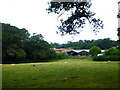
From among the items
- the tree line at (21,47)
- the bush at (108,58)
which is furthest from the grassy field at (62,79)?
the bush at (108,58)

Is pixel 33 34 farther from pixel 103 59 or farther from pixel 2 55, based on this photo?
pixel 103 59

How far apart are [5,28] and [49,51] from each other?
14449 mm

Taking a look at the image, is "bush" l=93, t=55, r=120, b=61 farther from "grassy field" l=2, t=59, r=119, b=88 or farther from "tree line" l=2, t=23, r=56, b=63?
"grassy field" l=2, t=59, r=119, b=88

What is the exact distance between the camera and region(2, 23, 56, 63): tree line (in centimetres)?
4021

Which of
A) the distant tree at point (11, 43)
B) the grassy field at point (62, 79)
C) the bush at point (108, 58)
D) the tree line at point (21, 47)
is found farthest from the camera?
the bush at point (108, 58)

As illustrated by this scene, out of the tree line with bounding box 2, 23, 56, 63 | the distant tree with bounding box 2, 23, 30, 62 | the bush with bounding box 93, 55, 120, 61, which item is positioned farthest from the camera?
the bush with bounding box 93, 55, 120, 61

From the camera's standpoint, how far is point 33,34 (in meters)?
50.7

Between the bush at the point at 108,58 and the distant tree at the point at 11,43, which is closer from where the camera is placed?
the distant tree at the point at 11,43

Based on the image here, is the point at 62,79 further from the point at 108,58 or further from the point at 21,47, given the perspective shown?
the point at 21,47

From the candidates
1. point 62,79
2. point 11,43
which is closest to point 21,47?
point 11,43

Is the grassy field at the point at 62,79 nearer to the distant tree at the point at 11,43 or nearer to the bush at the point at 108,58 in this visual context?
the distant tree at the point at 11,43

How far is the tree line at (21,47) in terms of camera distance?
40.2 metres

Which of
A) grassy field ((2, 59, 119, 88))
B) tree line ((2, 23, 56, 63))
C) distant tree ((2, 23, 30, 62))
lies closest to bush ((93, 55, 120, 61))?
tree line ((2, 23, 56, 63))

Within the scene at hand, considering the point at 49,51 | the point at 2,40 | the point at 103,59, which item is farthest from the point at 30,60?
the point at 103,59
